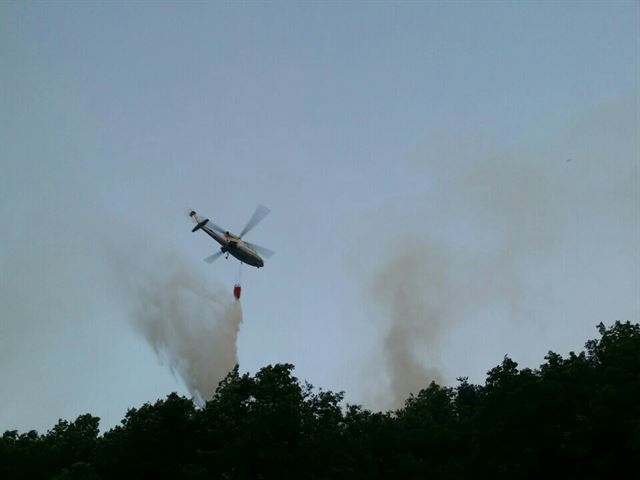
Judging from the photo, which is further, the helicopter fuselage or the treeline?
the helicopter fuselage

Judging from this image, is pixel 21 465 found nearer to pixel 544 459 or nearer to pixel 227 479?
pixel 227 479

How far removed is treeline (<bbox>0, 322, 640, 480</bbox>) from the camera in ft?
180

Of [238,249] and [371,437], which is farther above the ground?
[238,249]

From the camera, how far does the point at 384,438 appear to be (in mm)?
62844

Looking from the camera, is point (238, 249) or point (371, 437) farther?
point (238, 249)

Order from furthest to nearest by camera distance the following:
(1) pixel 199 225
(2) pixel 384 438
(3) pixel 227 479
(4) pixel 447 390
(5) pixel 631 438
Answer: (1) pixel 199 225 < (4) pixel 447 390 < (2) pixel 384 438 < (3) pixel 227 479 < (5) pixel 631 438

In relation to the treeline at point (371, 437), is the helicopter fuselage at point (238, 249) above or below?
above

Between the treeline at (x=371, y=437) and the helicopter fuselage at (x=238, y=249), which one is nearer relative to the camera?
the treeline at (x=371, y=437)

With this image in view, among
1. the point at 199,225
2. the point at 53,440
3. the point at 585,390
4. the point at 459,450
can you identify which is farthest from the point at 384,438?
the point at 199,225

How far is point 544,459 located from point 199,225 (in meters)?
58.9

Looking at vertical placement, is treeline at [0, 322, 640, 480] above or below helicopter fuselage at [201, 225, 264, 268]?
below

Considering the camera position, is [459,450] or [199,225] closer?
[459,450]

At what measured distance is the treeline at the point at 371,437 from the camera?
54844 mm

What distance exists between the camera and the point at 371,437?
62531 millimetres
